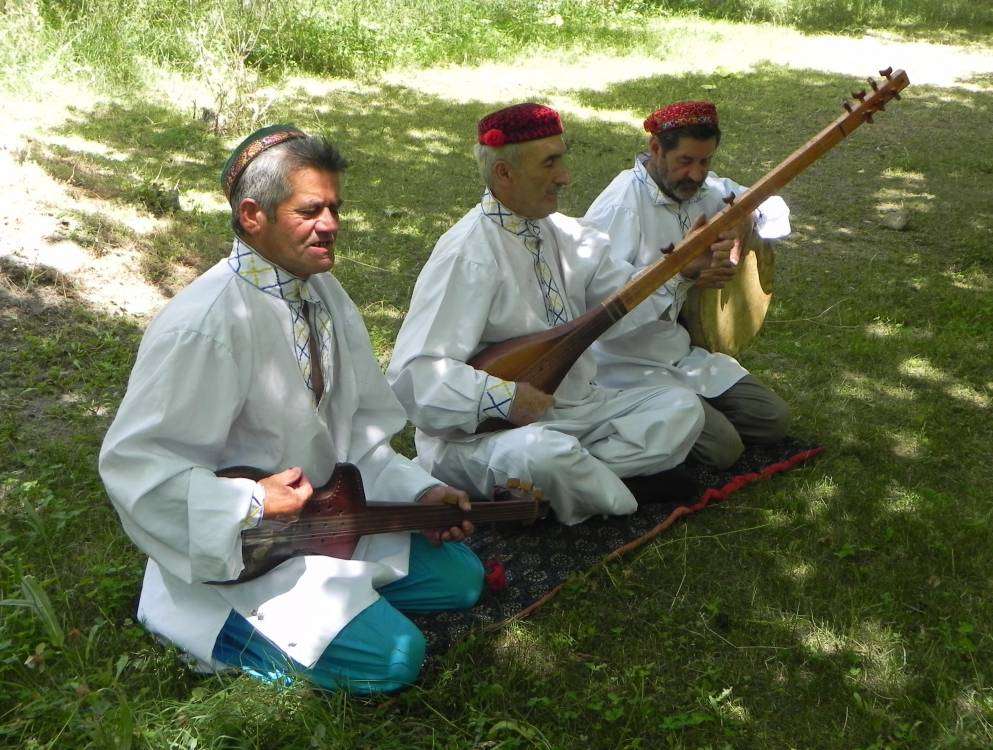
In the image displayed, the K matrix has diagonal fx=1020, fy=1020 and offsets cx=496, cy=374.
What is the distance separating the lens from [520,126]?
3.55m

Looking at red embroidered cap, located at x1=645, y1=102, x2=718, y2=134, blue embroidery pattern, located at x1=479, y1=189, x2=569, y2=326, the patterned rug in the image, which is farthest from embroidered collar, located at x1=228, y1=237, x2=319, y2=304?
red embroidered cap, located at x1=645, y1=102, x2=718, y2=134

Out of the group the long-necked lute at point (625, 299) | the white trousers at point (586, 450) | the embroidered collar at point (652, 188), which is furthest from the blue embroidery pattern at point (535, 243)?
the embroidered collar at point (652, 188)

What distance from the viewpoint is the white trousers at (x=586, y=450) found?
3.64m

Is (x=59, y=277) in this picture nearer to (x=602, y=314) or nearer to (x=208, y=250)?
(x=208, y=250)

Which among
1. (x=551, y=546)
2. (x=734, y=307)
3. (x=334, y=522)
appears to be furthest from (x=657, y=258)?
(x=334, y=522)

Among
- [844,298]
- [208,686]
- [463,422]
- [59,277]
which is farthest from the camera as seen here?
[844,298]

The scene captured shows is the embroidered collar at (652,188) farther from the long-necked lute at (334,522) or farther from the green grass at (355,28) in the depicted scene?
the green grass at (355,28)

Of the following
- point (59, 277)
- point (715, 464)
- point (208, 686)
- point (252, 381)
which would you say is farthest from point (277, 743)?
point (59, 277)

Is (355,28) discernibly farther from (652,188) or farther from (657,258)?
(657,258)

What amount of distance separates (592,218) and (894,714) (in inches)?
92.4

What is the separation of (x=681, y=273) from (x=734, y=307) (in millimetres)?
553

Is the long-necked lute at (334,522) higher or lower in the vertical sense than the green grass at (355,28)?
lower

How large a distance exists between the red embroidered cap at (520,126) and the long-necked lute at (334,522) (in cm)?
128

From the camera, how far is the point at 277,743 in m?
2.61
